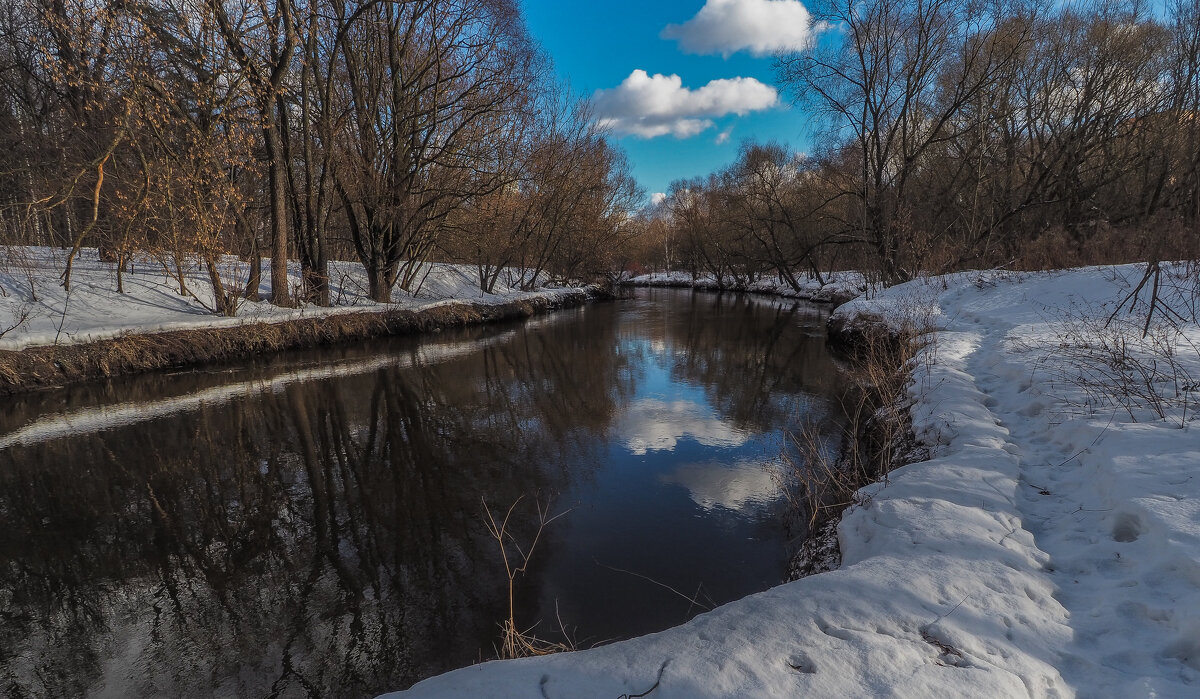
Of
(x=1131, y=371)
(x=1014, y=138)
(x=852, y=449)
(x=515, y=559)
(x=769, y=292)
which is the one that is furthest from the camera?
(x=769, y=292)

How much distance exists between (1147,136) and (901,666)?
21.8m

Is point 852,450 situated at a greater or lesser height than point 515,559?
greater

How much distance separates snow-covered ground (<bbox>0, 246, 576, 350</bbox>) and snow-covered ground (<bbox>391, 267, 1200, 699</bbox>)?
1269cm

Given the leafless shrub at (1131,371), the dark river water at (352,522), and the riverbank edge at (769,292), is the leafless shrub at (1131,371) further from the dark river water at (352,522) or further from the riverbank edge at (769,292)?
the riverbank edge at (769,292)

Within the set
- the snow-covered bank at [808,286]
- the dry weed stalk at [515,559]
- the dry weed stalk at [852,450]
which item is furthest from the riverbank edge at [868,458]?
the snow-covered bank at [808,286]

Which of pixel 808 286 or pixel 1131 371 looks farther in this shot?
pixel 808 286

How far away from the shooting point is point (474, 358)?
1382cm

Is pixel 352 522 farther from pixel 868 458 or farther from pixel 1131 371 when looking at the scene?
pixel 1131 371

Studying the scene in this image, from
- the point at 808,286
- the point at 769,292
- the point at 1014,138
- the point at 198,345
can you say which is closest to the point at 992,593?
the point at 198,345

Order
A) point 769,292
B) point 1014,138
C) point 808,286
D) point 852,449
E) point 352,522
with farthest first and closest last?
1. point 769,292
2. point 808,286
3. point 1014,138
4. point 852,449
5. point 352,522

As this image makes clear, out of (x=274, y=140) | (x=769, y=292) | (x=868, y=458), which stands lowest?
(x=868, y=458)

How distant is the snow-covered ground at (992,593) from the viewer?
6.61 ft

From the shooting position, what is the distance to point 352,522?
5086 millimetres

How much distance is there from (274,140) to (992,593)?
1656 cm
